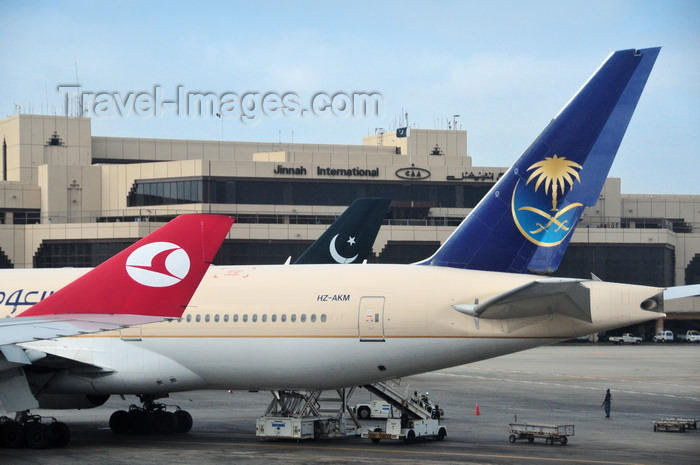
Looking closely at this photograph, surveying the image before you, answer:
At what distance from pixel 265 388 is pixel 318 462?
4997mm

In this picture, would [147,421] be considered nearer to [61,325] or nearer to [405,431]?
[405,431]

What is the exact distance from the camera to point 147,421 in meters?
36.2

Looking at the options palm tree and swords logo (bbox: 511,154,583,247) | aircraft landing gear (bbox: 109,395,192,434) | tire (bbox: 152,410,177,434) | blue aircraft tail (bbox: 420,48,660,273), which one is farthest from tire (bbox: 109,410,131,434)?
palm tree and swords logo (bbox: 511,154,583,247)

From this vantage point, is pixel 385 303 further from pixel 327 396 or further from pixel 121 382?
pixel 327 396

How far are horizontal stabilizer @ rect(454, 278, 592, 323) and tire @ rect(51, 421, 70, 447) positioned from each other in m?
12.6

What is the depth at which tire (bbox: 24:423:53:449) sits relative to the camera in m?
31.4

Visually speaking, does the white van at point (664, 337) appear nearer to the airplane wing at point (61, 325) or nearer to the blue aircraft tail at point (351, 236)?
the blue aircraft tail at point (351, 236)

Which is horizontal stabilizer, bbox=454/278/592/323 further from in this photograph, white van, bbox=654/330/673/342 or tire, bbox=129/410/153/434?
white van, bbox=654/330/673/342

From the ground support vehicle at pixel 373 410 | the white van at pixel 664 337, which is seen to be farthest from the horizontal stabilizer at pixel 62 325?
the white van at pixel 664 337

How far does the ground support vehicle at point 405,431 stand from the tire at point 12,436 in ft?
34.5

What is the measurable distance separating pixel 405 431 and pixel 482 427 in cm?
625

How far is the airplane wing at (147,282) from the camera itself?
86.3 feet

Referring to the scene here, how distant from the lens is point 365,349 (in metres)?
31.1

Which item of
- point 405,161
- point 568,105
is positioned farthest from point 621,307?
point 405,161
